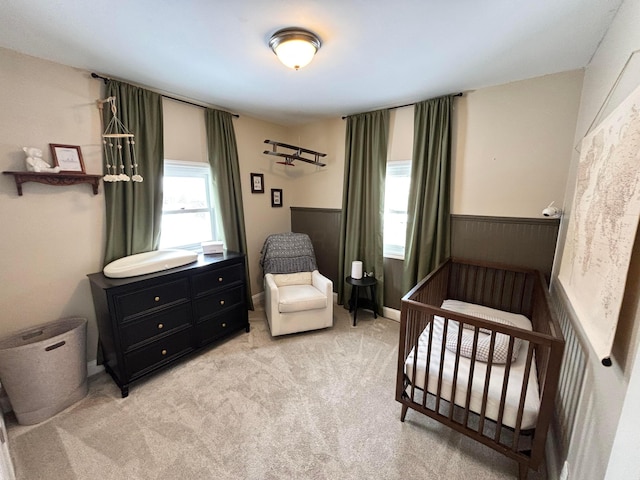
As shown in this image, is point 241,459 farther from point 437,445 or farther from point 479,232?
A: point 479,232

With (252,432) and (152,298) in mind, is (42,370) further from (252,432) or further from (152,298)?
(252,432)

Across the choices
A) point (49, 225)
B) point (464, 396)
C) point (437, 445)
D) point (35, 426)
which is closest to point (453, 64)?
point (464, 396)

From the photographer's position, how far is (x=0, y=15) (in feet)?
4.52

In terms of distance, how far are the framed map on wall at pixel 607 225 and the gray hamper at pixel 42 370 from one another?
294 cm

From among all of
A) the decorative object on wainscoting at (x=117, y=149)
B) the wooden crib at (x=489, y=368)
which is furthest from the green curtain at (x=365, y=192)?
the decorative object on wainscoting at (x=117, y=149)

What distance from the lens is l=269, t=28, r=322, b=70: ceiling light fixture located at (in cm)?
152

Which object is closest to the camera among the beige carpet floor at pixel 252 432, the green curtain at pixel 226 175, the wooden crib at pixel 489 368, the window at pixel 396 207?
the wooden crib at pixel 489 368

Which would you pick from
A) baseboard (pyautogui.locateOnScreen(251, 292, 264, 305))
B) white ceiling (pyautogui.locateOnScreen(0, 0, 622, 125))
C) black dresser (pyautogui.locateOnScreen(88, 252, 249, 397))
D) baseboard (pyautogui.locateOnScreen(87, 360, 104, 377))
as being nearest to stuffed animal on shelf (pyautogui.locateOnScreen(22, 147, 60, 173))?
white ceiling (pyautogui.locateOnScreen(0, 0, 622, 125))

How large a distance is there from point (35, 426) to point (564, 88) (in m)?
4.50

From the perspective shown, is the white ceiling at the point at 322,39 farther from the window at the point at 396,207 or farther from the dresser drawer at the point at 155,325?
the dresser drawer at the point at 155,325

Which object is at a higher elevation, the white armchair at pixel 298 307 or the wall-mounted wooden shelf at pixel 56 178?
the wall-mounted wooden shelf at pixel 56 178

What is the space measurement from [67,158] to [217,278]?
1.46m

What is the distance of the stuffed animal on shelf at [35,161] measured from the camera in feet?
5.75

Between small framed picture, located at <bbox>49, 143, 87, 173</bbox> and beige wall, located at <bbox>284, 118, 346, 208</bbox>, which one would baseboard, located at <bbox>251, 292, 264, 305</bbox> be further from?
small framed picture, located at <bbox>49, 143, 87, 173</bbox>
